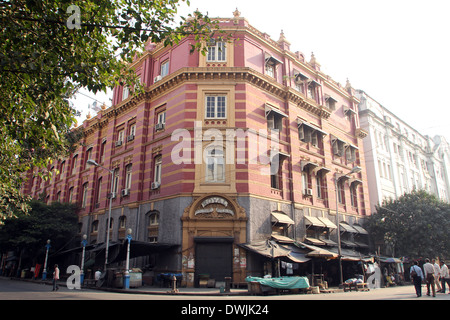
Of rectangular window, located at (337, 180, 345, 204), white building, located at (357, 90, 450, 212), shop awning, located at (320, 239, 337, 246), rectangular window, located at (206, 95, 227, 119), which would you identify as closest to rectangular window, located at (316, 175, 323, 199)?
rectangular window, located at (337, 180, 345, 204)

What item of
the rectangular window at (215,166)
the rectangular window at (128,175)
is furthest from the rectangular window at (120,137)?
the rectangular window at (215,166)

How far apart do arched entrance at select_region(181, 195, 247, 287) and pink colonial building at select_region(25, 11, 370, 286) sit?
0.06m

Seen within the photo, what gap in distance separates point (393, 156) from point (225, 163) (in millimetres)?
25798

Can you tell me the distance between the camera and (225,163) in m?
21.5

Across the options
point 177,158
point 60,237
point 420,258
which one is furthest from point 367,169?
point 60,237

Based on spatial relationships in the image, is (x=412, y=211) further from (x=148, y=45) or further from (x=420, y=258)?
(x=148, y=45)

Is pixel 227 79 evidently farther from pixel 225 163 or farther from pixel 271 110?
pixel 225 163

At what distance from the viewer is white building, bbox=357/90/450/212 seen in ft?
113

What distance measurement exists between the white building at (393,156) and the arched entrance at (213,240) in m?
19.1

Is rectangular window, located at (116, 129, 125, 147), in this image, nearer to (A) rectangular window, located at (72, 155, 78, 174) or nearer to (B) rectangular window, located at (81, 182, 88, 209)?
(B) rectangular window, located at (81, 182, 88, 209)

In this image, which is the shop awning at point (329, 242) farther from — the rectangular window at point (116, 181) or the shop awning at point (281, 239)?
the rectangular window at point (116, 181)

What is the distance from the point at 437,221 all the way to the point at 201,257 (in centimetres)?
2170

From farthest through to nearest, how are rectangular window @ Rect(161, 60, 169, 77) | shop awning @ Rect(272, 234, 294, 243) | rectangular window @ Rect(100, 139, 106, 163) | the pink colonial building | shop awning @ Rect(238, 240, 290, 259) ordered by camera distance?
rectangular window @ Rect(100, 139, 106, 163), rectangular window @ Rect(161, 60, 169, 77), shop awning @ Rect(272, 234, 294, 243), the pink colonial building, shop awning @ Rect(238, 240, 290, 259)

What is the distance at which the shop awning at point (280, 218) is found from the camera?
21.5m
